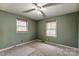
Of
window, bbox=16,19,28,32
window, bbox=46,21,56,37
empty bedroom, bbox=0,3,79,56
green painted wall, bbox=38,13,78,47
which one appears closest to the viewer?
empty bedroom, bbox=0,3,79,56

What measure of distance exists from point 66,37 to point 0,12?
10.6 feet

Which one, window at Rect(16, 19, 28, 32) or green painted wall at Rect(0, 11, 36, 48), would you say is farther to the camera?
window at Rect(16, 19, 28, 32)

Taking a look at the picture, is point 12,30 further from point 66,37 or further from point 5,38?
point 66,37

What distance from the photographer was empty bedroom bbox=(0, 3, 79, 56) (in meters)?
2.38

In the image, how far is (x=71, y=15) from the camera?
3.09m

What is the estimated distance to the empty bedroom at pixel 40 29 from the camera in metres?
2.38

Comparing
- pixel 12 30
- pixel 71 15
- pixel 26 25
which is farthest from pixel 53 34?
pixel 12 30

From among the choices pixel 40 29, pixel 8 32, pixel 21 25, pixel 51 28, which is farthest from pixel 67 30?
pixel 8 32

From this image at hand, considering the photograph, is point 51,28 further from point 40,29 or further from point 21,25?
point 21,25

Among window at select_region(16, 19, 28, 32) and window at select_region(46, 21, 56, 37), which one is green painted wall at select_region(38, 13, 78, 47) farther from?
window at select_region(16, 19, 28, 32)

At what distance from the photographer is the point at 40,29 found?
4719 mm

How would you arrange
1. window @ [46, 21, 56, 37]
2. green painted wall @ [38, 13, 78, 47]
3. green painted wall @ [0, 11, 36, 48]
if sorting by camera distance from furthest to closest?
1. window @ [46, 21, 56, 37]
2. green painted wall @ [38, 13, 78, 47]
3. green painted wall @ [0, 11, 36, 48]

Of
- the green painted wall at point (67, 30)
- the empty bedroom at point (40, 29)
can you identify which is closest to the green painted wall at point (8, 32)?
the empty bedroom at point (40, 29)

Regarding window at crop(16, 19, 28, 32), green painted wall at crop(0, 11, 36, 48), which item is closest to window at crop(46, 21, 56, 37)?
window at crop(16, 19, 28, 32)
